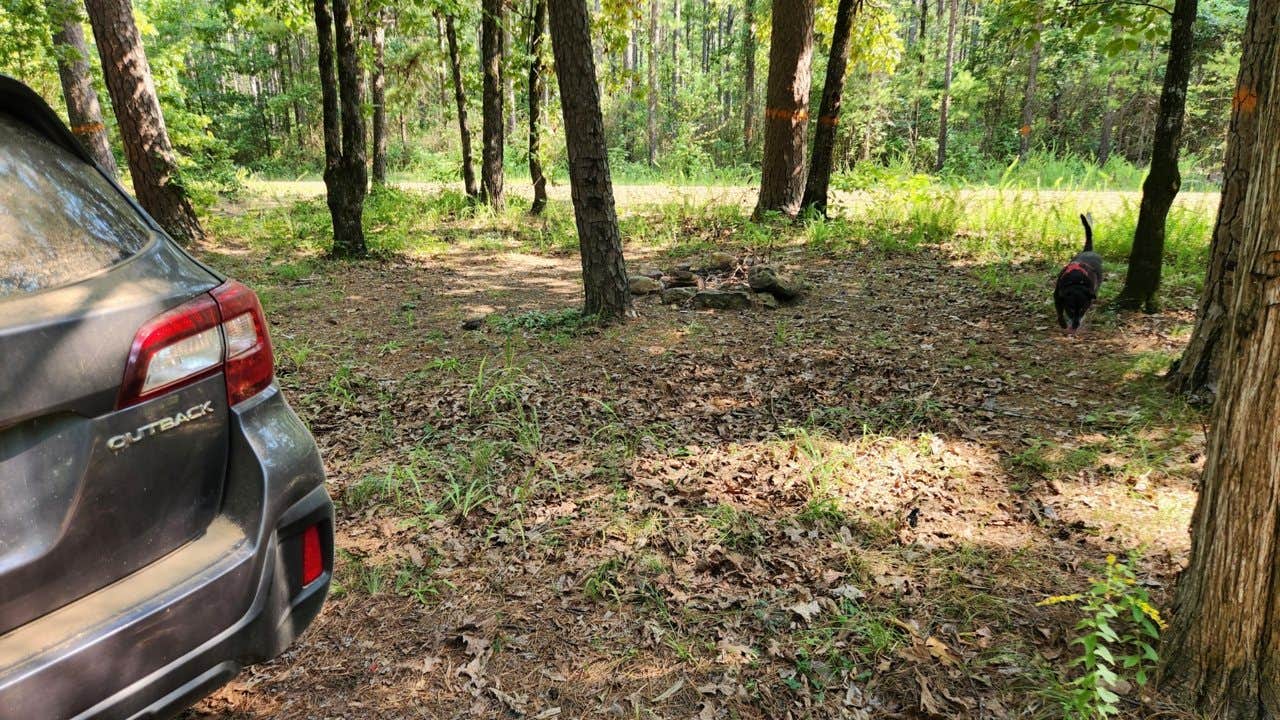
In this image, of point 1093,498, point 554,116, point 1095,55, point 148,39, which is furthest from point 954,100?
point 148,39

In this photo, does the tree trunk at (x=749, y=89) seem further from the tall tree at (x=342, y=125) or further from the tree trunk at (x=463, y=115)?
Result: the tall tree at (x=342, y=125)

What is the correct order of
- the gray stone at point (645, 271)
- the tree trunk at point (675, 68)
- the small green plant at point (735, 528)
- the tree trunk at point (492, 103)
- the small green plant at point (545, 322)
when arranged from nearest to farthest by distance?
the small green plant at point (735, 528)
the small green plant at point (545, 322)
the gray stone at point (645, 271)
the tree trunk at point (492, 103)
the tree trunk at point (675, 68)

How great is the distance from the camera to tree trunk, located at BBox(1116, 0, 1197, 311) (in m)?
4.87

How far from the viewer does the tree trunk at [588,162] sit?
18.9ft

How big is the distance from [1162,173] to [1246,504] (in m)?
4.39

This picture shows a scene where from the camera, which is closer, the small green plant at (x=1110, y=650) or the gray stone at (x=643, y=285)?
the small green plant at (x=1110, y=650)

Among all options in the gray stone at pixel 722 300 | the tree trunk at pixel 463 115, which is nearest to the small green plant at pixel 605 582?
the gray stone at pixel 722 300

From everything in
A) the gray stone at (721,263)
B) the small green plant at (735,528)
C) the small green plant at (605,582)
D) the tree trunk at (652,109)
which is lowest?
the small green plant at (605,582)

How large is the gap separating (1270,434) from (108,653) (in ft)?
9.66

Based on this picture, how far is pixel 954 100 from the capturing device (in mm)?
27656

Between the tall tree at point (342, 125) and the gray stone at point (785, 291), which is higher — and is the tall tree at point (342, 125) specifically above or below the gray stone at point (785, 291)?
above

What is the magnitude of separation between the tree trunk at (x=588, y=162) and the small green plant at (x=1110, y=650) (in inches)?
174

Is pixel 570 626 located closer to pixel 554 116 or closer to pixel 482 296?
pixel 482 296

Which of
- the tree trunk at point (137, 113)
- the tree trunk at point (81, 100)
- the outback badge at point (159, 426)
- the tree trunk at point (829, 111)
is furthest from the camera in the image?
the tree trunk at point (81, 100)
